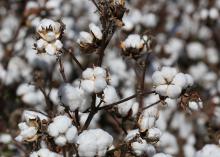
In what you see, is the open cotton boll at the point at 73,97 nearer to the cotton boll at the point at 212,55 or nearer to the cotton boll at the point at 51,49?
the cotton boll at the point at 51,49

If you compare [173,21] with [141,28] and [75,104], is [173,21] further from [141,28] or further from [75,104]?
[75,104]

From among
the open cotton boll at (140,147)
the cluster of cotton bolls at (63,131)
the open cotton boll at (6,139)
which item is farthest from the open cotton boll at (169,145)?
the cluster of cotton bolls at (63,131)

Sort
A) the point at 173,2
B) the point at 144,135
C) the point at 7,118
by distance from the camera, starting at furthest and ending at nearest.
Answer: the point at 173,2, the point at 7,118, the point at 144,135

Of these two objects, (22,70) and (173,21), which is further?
(173,21)

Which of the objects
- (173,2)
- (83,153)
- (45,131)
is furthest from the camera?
(173,2)

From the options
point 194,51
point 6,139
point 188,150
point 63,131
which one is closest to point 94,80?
point 63,131

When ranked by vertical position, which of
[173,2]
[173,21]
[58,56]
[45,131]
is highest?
[173,2]

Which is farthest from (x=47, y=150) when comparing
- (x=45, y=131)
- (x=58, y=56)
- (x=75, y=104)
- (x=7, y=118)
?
(x=7, y=118)
